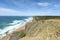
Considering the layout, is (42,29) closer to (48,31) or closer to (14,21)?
(48,31)

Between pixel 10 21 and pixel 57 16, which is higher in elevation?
pixel 57 16

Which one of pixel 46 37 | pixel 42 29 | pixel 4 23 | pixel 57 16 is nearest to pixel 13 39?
pixel 42 29

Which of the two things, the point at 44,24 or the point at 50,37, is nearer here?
the point at 50,37

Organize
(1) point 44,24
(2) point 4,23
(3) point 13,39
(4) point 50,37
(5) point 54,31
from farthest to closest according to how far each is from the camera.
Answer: (2) point 4,23, (3) point 13,39, (1) point 44,24, (5) point 54,31, (4) point 50,37

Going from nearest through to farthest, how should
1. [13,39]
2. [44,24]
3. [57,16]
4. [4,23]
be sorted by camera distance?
[44,24], [13,39], [57,16], [4,23]

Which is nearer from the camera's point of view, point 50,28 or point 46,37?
point 46,37

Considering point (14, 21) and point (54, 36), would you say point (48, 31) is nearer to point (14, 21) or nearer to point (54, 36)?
point (54, 36)

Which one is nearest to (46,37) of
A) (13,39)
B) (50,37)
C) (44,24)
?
(50,37)

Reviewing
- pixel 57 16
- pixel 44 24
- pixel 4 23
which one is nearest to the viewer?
pixel 44 24

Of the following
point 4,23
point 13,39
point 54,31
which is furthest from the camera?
point 4,23
